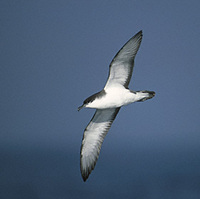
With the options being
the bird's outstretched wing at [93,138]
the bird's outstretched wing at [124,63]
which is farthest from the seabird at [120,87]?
the bird's outstretched wing at [93,138]

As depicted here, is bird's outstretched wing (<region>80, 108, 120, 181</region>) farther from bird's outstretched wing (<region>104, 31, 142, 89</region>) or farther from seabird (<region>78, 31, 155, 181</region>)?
bird's outstretched wing (<region>104, 31, 142, 89</region>)

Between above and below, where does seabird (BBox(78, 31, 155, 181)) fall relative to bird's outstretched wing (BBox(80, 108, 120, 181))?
above

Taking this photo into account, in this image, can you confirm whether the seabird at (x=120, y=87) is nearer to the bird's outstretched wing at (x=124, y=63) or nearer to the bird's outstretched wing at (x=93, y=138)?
the bird's outstretched wing at (x=124, y=63)

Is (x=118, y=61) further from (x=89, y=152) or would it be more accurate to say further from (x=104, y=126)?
(x=89, y=152)

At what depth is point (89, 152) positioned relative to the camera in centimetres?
774

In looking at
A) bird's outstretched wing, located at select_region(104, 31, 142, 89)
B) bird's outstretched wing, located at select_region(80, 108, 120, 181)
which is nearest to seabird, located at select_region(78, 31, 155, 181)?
bird's outstretched wing, located at select_region(104, 31, 142, 89)

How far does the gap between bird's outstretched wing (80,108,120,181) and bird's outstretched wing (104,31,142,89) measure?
99 centimetres

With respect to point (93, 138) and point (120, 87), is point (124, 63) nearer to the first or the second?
point (120, 87)

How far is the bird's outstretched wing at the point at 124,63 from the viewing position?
20.9ft

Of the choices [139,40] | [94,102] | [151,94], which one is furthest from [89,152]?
[139,40]

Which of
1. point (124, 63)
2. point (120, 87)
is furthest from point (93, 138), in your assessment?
point (124, 63)

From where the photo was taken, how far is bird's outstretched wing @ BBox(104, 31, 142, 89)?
638cm

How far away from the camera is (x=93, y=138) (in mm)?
7715

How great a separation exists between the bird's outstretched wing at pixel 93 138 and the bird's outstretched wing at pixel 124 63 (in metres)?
0.99
